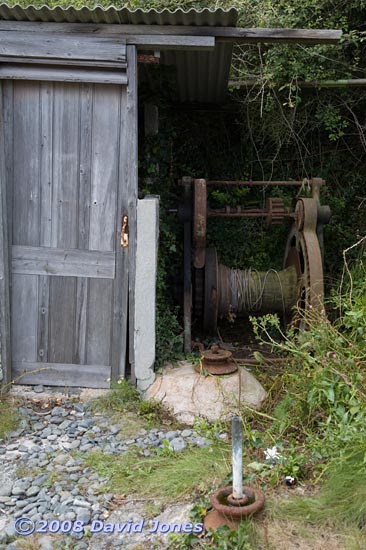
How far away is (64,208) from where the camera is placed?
17.9ft

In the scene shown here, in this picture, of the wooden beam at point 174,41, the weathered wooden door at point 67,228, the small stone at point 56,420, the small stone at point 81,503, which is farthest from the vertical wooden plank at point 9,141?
the small stone at point 81,503

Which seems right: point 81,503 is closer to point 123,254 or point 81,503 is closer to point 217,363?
point 217,363

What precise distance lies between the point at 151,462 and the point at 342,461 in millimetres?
1417

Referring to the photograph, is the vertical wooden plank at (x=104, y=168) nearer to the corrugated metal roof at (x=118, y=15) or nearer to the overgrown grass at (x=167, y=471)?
the corrugated metal roof at (x=118, y=15)

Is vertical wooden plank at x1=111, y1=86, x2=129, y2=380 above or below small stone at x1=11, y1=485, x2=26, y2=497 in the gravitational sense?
above

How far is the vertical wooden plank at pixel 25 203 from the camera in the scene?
17.5ft

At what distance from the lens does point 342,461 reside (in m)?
3.55

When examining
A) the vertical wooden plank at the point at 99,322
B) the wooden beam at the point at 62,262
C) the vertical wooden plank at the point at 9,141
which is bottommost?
the vertical wooden plank at the point at 99,322

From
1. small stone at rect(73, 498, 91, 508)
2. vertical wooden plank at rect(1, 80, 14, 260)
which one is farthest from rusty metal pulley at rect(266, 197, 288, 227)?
small stone at rect(73, 498, 91, 508)

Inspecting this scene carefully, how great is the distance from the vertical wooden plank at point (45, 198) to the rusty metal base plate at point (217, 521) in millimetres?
2718

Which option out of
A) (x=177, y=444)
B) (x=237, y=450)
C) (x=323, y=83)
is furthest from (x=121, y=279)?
(x=323, y=83)

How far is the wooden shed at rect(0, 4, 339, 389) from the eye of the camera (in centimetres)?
507

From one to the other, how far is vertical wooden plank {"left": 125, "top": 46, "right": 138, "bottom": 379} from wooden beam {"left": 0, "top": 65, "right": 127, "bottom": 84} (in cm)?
11

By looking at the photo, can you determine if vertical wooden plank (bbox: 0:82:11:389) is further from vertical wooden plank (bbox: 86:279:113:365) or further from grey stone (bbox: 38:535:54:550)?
grey stone (bbox: 38:535:54:550)
